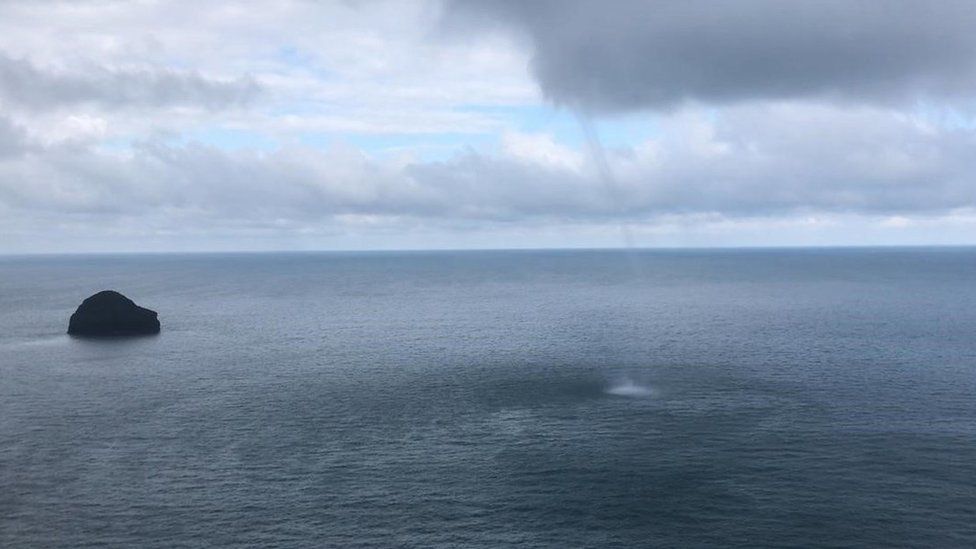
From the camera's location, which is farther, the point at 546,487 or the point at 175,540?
the point at 546,487

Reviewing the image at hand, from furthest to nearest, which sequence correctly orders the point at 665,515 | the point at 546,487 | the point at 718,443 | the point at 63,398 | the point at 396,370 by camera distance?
the point at 396,370 < the point at 63,398 < the point at 718,443 < the point at 546,487 < the point at 665,515

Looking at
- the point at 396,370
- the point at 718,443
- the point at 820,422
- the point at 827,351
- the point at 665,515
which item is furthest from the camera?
the point at 827,351

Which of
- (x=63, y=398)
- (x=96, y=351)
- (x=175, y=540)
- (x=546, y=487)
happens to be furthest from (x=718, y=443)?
(x=96, y=351)

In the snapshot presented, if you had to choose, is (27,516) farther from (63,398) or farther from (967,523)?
(967,523)

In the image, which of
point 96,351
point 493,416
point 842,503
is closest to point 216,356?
point 96,351

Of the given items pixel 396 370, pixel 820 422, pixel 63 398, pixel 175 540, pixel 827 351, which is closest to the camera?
pixel 175 540

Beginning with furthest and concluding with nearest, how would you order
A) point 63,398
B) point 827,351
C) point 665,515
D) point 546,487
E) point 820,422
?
point 827,351
point 63,398
point 820,422
point 546,487
point 665,515

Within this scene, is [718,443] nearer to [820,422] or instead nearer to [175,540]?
[820,422]

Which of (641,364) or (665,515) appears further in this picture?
(641,364)
